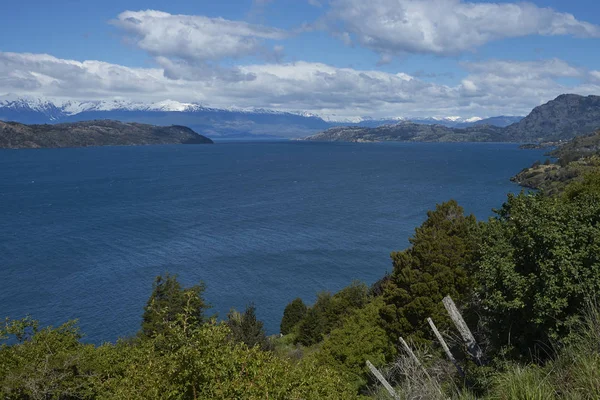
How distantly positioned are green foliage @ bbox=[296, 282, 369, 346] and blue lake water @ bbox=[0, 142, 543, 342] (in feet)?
25.3

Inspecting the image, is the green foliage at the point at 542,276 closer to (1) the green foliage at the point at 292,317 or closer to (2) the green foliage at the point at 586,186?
(2) the green foliage at the point at 586,186

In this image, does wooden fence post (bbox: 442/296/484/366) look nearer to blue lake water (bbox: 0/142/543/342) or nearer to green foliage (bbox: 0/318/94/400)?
green foliage (bbox: 0/318/94/400)

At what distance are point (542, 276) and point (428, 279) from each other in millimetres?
12888

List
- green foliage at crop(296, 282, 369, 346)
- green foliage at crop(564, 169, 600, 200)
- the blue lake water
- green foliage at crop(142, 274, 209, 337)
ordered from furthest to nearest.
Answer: the blue lake water, green foliage at crop(296, 282, 369, 346), green foliage at crop(142, 274, 209, 337), green foliage at crop(564, 169, 600, 200)

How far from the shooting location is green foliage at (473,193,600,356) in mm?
12914

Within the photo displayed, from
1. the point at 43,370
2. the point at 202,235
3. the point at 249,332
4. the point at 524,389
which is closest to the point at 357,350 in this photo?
the point at 249,332

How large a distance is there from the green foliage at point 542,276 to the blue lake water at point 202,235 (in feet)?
127

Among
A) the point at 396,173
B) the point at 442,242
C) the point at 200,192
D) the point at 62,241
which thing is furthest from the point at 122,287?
the point at 396,173

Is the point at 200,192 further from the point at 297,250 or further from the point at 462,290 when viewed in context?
the point at 462,290

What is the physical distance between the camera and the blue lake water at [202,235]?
2218 inches

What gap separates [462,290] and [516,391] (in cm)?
2165

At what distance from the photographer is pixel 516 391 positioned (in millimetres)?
6016

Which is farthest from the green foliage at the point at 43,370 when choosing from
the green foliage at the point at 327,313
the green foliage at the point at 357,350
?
the green foliage at the point at 327,313

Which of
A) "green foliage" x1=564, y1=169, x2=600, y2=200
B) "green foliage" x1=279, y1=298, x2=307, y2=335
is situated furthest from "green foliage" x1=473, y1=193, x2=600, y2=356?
"green foliage" x1=279, y1=298, x2=307, y2=335
